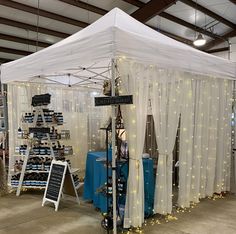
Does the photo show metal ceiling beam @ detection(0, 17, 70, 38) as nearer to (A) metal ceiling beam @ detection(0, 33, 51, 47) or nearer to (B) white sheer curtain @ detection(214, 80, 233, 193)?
(A) metal ceiling beam @ detection(0, 33, 51, 47)

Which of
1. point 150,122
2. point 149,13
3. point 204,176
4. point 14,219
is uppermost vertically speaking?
point 149,13

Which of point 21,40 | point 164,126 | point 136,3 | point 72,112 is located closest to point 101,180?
point 164,126

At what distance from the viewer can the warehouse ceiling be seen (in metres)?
6.07

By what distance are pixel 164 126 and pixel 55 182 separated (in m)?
1.89

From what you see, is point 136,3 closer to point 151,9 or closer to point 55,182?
point 151,9

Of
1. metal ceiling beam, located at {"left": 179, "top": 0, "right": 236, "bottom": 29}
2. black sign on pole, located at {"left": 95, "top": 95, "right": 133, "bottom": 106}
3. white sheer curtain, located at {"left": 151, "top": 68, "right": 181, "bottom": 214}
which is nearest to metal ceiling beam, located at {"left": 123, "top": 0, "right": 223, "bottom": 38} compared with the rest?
metal ceiling beam, located at {"left": 179, "top": 0, "right": 236, "bottom": 29}

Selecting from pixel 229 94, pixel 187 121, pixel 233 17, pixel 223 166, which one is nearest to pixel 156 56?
pixel 187 121

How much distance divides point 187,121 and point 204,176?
0.98 m

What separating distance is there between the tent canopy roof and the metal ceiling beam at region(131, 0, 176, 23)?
246cm

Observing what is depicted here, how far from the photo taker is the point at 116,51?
287cm

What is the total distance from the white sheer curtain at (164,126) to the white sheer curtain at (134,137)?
329 mm

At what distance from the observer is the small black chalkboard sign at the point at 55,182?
4.29 metres

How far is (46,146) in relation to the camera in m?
5.07

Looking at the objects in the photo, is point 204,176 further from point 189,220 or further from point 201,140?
point 189,220
